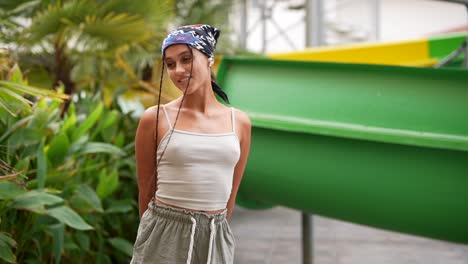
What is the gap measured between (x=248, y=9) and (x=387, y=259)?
7304 millimetres

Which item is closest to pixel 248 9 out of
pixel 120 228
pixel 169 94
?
pixel 120 228

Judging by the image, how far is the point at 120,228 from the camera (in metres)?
3.44

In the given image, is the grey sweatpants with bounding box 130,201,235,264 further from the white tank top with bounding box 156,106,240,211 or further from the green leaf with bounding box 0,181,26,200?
the green leaf with bounding box 0,181,26,200

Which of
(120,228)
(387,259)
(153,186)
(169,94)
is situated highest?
(169,94)

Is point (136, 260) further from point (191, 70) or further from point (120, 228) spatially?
point (120, 228)

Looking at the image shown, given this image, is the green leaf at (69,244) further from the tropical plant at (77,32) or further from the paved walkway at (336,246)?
the paved walkway at (336,246)

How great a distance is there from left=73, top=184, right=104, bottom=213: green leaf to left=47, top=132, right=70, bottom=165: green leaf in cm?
16

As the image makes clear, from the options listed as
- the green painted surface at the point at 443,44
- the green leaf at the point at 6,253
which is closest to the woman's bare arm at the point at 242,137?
the green leaf at the point at 6,253

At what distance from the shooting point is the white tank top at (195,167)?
144 centimetres

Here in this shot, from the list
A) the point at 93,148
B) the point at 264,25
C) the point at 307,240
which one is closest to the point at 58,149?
the point at 93,148

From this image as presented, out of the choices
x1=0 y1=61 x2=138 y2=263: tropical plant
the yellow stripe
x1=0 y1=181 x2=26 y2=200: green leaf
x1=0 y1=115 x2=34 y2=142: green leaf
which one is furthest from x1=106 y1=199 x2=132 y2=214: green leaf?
the yellow stripe

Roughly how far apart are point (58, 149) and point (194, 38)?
158 cm

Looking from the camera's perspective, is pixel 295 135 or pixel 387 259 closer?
Result: pixel 295 135

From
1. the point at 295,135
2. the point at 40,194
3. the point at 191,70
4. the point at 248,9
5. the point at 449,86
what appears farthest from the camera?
the point at 248,9
